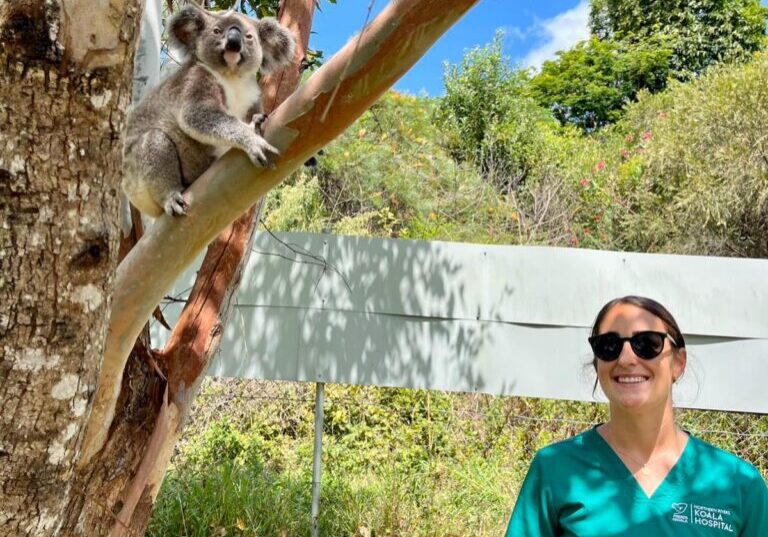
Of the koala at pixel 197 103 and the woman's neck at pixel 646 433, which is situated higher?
the koala at pixel 197 103

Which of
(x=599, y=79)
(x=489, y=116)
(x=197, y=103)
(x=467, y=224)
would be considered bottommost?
(x=197, y=103)

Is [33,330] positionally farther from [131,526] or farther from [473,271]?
[473,271]

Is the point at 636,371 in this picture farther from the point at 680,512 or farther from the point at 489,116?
the point at 489,116

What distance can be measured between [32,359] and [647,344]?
1.28 m

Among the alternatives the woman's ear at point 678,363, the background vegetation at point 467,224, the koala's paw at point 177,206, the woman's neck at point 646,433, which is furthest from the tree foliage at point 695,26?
the koala's paw at point 177,206

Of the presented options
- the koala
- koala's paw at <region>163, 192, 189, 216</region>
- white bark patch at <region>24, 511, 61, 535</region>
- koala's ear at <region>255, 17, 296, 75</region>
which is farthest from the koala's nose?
white bark patch at <region>24, 511, 61, 535</region>

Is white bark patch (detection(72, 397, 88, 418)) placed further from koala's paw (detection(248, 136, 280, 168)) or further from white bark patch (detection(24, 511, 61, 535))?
koala's paw (detection(248, 136, 280, 168))

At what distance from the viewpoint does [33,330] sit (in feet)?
3.78

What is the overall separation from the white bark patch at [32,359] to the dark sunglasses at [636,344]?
1.16m

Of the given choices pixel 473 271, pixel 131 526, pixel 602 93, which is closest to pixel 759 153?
pixel 473 271

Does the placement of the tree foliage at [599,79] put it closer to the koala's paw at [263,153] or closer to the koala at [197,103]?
the koala at [197,103]

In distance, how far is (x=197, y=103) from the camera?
8.20 ft

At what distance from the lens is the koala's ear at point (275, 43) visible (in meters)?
2.83

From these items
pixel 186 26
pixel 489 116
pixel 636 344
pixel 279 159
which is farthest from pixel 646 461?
pixel 489 116
